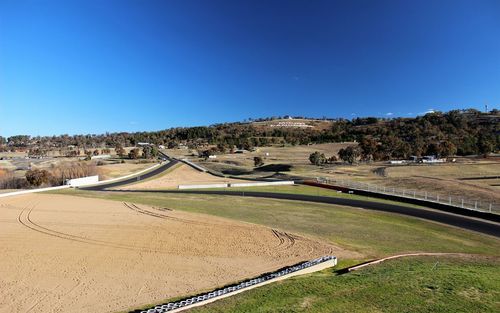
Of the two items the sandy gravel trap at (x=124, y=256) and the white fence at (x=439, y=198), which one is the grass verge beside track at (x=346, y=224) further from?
the white fence at (x=439, y=198)

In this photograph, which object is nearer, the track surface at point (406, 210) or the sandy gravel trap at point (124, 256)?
the sandy gravel trap at point (124, 256)

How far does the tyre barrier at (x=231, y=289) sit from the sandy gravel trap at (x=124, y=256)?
2.89 ft

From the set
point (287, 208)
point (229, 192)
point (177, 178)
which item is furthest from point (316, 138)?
point (287, 208)

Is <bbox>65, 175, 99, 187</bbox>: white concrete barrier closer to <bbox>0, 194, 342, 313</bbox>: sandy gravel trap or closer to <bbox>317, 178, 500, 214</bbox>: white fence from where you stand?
<bbox>0, 194, 342, 313</bbox>: sandy gravel trap

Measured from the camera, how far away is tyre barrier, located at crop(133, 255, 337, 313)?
13.3 meters

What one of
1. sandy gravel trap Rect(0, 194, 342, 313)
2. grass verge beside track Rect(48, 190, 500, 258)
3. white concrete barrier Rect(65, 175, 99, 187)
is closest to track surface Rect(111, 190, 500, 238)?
grass verge beside track Rect(48, 190, 500, 258)

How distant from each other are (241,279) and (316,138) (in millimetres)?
166864

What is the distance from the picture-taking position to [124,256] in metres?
20.5

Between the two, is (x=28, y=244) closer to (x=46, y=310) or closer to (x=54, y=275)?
(x=54, y=275)

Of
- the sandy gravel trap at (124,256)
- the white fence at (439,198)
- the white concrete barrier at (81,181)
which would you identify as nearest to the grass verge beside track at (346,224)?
the sandy gravel trap at (124,256)

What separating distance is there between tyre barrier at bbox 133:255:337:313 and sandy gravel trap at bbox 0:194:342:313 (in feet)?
2.89

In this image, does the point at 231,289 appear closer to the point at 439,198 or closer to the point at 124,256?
the point at 124,256

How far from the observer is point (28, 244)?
22.8 metres

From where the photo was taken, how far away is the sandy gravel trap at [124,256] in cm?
1520
